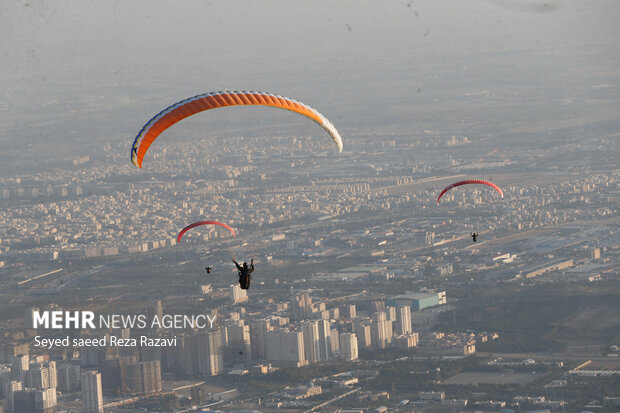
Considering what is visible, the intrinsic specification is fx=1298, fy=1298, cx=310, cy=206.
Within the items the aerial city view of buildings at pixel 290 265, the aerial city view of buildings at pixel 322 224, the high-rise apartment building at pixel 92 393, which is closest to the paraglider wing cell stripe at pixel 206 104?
the aerial city view of buildings at pixel 322 224

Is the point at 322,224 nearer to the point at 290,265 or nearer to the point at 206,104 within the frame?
the point at 290,265

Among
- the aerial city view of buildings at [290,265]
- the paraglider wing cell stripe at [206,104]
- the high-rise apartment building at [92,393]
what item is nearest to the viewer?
the paraglider wing cell stripe at [206,104]

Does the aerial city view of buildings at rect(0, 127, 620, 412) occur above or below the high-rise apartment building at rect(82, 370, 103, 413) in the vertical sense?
above

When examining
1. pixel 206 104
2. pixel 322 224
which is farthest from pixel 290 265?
pixel 206 104

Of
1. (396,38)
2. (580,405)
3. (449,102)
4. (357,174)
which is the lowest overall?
(580,405)

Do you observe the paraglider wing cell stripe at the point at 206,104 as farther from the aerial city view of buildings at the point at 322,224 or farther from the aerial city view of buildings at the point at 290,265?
the aerial city view of buildings at the point at 290,265

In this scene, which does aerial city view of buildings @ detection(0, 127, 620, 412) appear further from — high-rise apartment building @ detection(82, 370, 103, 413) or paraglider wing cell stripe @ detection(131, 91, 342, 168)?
Result: paraglider wing cell stripe @ detection(131, 91, 342, 168)

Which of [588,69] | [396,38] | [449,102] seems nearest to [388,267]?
[449,102]

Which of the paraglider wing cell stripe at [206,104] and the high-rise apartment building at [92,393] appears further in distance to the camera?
the high-rise apartment building at [92,393]

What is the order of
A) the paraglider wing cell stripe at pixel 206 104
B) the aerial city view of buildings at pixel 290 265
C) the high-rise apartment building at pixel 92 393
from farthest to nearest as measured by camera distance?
the aerial city view of buildings at pixel 290 265 → the high-rise apartment building at pixel 92 393 → the paraglider wing cell stripe at pixel 206 104

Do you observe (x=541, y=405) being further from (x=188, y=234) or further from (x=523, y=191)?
(x=523, y=191)

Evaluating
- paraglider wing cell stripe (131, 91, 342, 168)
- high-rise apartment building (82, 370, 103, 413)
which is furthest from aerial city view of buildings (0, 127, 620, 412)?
paraglider wing cell stripe (131, 91, 342, 168)
